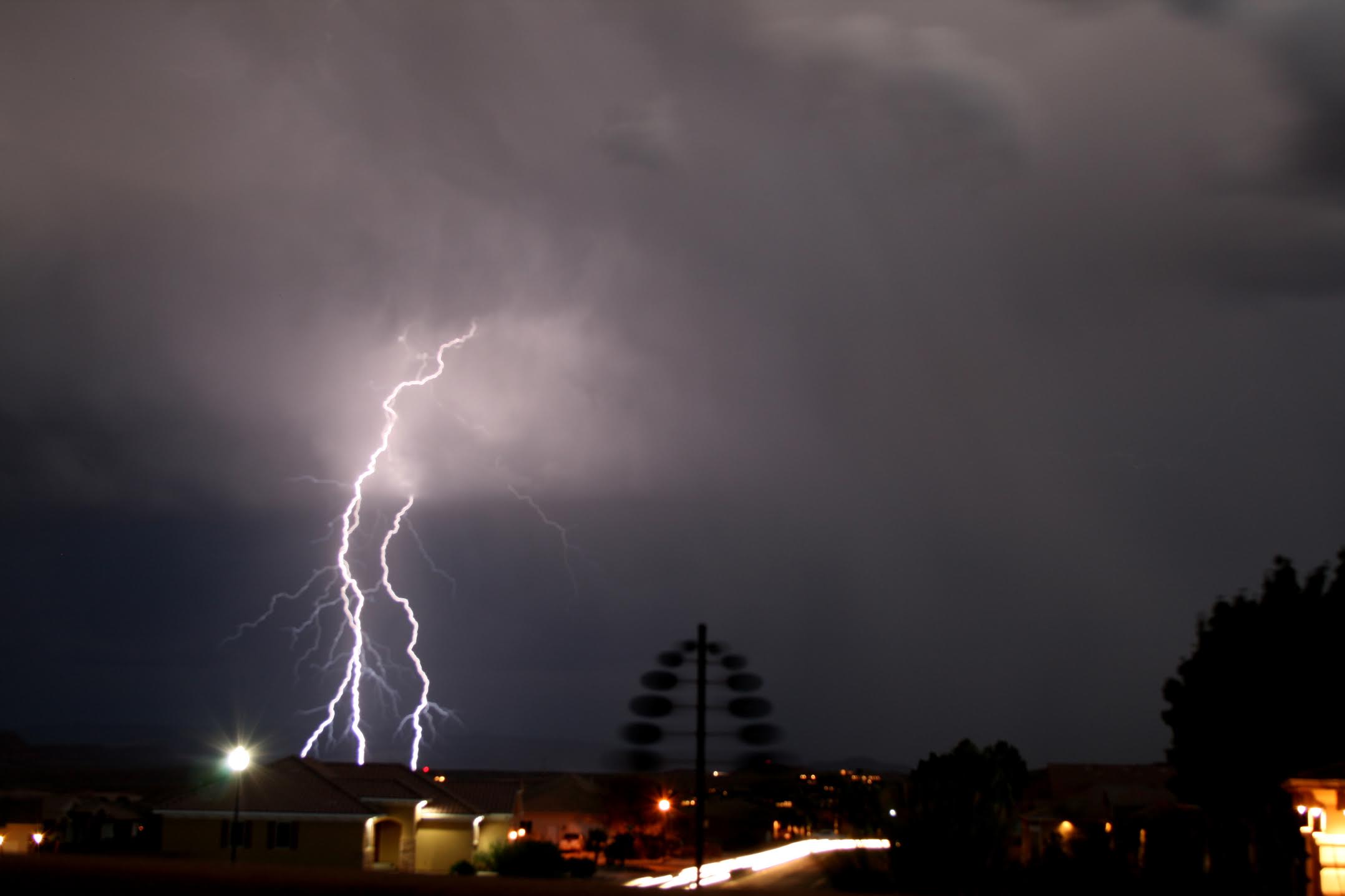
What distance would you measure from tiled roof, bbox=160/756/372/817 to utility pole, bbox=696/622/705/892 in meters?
27.0

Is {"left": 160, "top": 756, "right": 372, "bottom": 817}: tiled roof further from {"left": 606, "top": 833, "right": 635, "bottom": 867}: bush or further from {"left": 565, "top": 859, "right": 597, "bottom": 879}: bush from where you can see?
{"left": 606, "top": 833, "right": 635, "bottom": 867}: bush

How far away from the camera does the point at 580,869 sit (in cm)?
3772

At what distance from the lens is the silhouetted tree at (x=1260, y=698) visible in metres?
28.7

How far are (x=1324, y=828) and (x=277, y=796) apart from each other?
100 ft

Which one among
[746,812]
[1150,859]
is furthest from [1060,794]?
[1150,859]

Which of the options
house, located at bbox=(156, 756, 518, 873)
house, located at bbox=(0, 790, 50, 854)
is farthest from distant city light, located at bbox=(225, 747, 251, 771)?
house, located at bbox=(0, 790, 50, 854)

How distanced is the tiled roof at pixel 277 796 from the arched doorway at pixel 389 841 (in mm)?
2250

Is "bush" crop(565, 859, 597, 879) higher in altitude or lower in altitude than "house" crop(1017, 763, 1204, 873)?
lower

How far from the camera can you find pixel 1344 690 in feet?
92.0

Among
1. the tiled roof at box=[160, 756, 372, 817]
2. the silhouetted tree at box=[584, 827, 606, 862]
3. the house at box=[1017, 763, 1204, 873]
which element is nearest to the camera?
the house at box=[1017, 763, 1204, 873]

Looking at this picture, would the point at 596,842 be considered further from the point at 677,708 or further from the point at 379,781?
the point at 677,708

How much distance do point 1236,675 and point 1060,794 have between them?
32010mm

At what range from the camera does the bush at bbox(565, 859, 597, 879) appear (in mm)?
36500

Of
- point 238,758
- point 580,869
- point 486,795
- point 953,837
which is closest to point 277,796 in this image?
point 238,758
